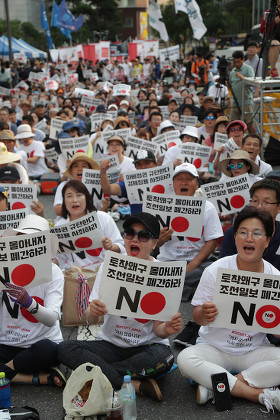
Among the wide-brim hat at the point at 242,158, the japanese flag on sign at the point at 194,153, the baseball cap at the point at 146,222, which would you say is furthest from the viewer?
the japanese flag on sign at the point at 194,153

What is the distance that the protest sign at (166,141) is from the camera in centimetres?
1094

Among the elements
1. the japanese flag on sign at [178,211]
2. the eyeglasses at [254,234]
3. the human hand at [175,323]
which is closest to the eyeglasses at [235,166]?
the japanese flag on sign at [178,211]

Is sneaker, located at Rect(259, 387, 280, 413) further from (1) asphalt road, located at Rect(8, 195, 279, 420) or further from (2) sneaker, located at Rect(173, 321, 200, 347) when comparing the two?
(2) sneaker, located at Rect(173, 321, 200, 347)

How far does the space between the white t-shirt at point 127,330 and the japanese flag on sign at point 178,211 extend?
71.7 inches

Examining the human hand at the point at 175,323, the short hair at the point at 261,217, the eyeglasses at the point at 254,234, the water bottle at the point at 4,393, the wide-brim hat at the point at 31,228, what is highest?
the short hair at the point at 261,217

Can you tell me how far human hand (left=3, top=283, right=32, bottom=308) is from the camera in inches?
160

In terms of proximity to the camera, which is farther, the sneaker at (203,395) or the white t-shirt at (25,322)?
the white t-shirt at (25,322)

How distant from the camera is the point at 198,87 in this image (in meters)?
24.2

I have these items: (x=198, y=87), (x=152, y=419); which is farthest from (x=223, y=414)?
(x=198, y=87)

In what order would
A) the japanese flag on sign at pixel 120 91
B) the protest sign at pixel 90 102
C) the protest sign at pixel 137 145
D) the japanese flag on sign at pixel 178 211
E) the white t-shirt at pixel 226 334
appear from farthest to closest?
the japanese flag on sign at pixel 120 91, the protest sign at pixel 90 102, the protest sign at pixel 137 145, the japanese flag on sign at pixel 178 211, the white t-shirt at pixel 226 334

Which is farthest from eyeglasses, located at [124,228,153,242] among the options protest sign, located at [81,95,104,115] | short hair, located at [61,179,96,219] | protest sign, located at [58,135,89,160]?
protest sign, located at [81,95,104,115]

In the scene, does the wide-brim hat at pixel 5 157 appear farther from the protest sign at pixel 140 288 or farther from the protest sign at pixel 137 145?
the protest sign at pixel 140 288

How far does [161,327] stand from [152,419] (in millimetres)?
609

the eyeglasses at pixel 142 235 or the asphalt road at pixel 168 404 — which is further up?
the eyeglasses at pixel 142 235
